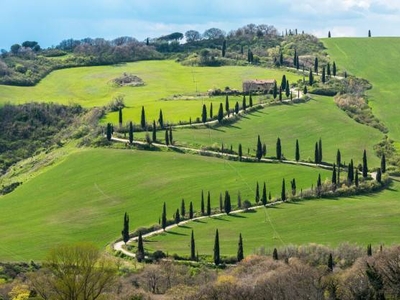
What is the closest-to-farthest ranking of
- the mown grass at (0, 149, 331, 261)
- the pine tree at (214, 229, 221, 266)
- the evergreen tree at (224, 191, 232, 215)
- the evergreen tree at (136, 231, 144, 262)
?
the pine tree at (214, 229, 221, 266)
the evergreen tree at (136, 231, 144, 262)
the mown grass at (0, 149, 331, 261)
the evergreen tree at (224, 191, 232, 215)

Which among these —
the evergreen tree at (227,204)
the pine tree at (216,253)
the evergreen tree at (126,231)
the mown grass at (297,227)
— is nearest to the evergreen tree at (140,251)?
the mown grass at (297,227)

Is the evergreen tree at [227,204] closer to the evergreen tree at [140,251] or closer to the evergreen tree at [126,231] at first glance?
the evergreen tree at [126,231]

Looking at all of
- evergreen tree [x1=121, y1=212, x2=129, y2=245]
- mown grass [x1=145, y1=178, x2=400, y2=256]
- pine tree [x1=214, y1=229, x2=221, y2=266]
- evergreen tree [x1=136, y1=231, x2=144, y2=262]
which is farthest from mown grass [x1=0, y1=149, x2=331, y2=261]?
pine tree [x1=214, y1=229, x2=221, y2=266]

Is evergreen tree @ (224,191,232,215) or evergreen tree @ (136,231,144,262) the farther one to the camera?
evergreen tree @ (224,191,232,215)

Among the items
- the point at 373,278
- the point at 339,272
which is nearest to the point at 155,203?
the point at 339,272

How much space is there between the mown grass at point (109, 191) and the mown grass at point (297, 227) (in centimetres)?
833

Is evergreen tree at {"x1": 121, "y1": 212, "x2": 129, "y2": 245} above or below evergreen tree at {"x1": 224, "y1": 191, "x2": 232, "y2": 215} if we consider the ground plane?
Answer: below

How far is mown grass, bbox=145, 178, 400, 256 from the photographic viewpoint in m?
122

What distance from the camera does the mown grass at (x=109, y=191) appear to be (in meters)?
136

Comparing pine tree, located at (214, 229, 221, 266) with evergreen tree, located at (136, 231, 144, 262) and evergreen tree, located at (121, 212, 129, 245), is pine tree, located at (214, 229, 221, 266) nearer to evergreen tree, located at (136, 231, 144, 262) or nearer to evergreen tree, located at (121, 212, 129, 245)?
evergreen tree, located at (136, 231, 144, 262)

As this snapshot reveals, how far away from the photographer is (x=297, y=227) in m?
129

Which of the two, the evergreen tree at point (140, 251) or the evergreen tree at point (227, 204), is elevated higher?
the evergreen tree at point (227, 204)

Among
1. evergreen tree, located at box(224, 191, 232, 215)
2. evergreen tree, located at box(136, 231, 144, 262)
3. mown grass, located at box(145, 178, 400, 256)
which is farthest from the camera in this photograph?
evergreen tree, located at box(224, 191, 232, 215)

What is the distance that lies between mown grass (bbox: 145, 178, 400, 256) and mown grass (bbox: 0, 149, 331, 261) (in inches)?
328
